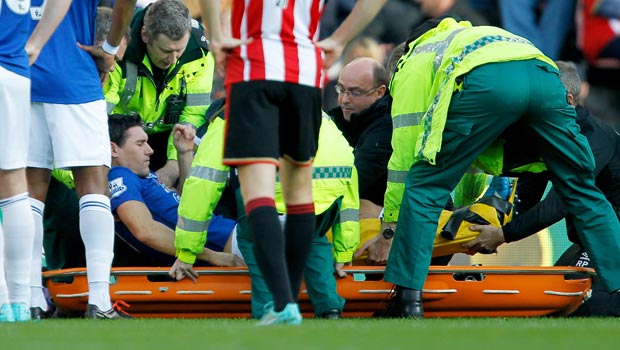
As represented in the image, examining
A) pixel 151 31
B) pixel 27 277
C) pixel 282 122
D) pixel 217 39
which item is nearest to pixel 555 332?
pixel 282 122

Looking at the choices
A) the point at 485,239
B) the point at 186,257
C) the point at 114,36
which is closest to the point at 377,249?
the point at 485,239

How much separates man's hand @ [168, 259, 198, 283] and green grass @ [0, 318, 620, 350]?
100 cm

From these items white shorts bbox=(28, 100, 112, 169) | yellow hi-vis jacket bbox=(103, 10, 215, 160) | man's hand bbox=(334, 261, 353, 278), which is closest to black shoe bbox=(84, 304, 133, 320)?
white shorts bbox=(28, 100, 112, 169)

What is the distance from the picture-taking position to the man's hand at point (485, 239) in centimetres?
748

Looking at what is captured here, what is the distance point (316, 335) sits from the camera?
16.0 feet

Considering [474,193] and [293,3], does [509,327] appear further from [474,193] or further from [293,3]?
[474,193]

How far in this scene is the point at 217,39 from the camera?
5.45 meters

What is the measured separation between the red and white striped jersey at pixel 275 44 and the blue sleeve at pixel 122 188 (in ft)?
6.79

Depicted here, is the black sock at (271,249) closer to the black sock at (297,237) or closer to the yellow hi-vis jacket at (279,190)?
the black sock at (297,237)

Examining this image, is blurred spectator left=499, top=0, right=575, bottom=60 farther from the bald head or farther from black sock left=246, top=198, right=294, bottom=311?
black sock left=246, top=198, right=294, bottom=311

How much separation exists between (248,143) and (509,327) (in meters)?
1.35

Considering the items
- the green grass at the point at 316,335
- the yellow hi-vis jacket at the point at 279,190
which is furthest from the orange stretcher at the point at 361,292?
the green grass at the point at 316,335

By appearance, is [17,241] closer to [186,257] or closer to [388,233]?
[186,257]

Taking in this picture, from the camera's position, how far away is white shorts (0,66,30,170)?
19.7 feet
